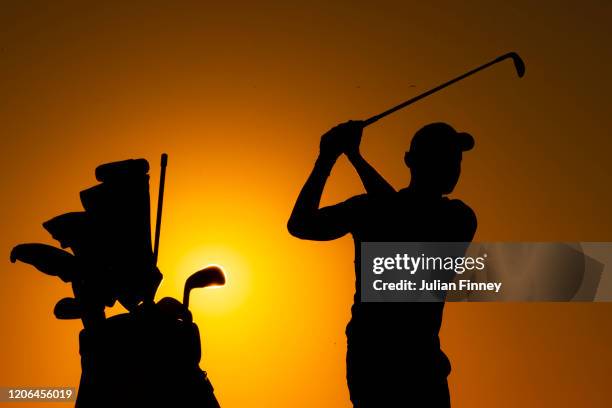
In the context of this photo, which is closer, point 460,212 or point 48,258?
point 48,258

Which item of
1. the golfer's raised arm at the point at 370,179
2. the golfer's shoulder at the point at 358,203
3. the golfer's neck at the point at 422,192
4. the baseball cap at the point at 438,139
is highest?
the baseball cap at the point at 438,139

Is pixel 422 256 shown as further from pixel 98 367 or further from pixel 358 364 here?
pixel 98 367

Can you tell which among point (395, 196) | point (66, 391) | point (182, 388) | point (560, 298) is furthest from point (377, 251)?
point (66, 391)

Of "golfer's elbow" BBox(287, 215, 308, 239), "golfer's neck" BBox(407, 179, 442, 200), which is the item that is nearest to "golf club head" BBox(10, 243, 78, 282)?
"golfer's elbow" BBox(287, 215, 308, 239)

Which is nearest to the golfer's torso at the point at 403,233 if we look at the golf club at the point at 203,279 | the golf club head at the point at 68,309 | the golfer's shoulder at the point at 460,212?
the golfer's shoulder at the point at 460,212

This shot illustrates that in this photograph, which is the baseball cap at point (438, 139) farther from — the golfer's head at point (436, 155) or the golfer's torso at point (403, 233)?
the golfer's torso at point (403, 233)

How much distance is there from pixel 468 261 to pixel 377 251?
13.5 inches

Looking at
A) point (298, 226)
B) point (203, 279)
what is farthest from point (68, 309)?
point (298, 226)

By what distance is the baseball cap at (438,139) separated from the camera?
5.45 ft

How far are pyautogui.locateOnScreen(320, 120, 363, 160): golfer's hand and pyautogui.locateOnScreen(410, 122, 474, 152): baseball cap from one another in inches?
4.8

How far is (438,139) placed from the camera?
166cm

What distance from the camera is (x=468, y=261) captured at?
75.0 inches

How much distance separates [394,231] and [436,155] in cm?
18

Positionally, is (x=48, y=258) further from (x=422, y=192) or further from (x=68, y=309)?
(x=422, y=192)
